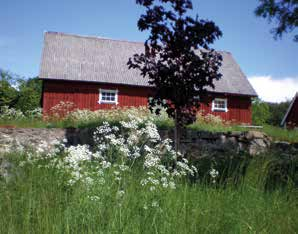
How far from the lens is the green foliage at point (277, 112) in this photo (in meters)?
53.2

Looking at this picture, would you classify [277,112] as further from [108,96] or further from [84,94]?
[84,94]


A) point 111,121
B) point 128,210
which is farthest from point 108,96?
point 128,210

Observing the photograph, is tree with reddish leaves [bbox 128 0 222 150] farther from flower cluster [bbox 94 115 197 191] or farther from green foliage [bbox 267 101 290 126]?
green foliage [bbox 267 101 290 126]

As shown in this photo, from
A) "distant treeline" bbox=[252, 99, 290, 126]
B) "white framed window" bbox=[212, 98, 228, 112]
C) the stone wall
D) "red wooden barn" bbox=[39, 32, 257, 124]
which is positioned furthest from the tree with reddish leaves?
"distant treeline" bbox=[252, 99, 290, 126]

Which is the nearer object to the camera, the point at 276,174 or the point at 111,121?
the point at 276,174

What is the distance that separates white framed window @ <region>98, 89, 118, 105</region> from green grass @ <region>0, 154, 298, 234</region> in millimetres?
17997

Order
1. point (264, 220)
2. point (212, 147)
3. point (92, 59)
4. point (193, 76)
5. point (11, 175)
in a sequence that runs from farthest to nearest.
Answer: point (92, 59) < point (212, 147) < point (193, 76) < point (11, 175) < point (264, 220)

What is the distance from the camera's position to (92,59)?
22.8 meters

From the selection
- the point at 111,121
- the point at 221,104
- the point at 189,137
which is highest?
the point at 221,104

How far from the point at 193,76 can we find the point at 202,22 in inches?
46.6

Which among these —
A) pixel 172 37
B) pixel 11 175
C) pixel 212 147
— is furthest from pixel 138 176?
pixel 212 147

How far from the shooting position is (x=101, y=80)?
21516 mm

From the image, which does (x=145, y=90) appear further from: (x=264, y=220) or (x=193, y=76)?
(x=264, y=220)

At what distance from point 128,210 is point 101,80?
18691mm
